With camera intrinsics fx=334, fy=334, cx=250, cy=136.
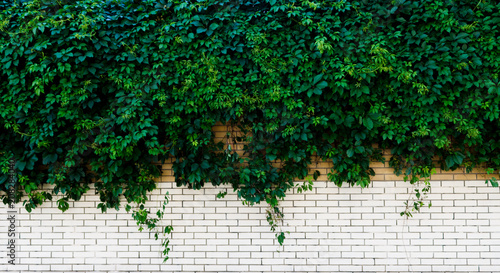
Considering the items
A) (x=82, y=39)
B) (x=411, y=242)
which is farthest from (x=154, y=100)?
(x=411, y=242)

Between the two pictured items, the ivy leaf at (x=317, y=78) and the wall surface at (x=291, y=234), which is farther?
the wall surface at (x=291, y=234)

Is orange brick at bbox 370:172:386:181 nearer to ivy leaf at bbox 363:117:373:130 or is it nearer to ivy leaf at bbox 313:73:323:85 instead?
ivy leaf at bbox 363:117:373:130

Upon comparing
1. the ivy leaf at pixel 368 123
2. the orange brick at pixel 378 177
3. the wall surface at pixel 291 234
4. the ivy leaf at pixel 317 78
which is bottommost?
the wall surface at pixel 291 234

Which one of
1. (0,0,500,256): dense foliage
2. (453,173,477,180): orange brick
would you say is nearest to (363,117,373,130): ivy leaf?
(0,0,500,256): dense foliage

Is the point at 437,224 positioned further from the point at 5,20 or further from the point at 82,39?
the point at 5,20

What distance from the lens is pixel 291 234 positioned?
4105 millimetres

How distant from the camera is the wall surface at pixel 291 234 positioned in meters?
4.02

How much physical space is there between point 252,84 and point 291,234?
1.89 metres

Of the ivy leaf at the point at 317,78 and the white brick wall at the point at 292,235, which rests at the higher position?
the ivy leaf at the point at 317,78

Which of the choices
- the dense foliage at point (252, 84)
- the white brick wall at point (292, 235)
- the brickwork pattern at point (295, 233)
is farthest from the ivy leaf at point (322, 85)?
the white brick wall at point (292, 235)

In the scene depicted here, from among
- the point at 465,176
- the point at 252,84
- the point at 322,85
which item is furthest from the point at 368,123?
the point at 465,176

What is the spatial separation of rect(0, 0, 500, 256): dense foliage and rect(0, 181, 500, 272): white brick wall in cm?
35

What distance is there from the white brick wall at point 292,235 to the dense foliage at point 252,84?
349 mm

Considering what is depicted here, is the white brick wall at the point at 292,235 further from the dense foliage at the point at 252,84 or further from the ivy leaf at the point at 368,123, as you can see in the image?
the ivy leaf at the point at 368,123
